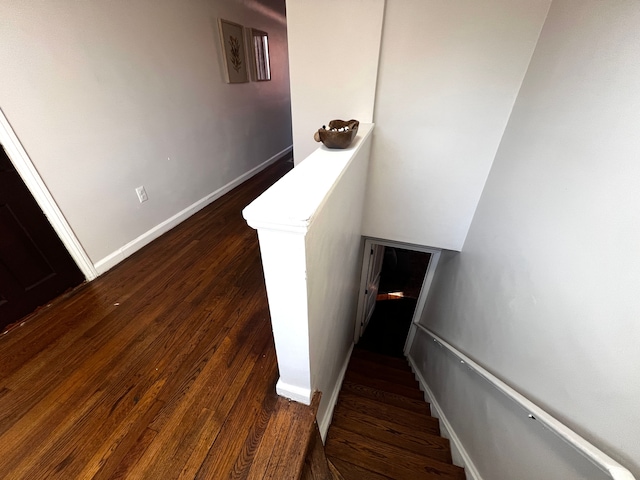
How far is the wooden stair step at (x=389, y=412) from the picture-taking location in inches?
75.0

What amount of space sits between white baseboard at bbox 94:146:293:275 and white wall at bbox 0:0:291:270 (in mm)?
26

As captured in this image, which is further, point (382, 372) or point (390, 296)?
point (390, 296)

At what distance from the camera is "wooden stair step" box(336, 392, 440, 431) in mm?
1904

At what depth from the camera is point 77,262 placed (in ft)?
6.12

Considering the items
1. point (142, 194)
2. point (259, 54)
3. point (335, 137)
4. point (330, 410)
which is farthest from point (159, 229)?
point (259, 54)

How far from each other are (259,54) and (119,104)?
227 cm

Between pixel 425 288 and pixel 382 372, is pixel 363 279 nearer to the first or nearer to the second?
pixel 425 288

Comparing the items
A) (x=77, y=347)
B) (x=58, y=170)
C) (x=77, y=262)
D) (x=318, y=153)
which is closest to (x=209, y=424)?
(x=77, y=347)

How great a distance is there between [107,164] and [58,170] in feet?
1.06

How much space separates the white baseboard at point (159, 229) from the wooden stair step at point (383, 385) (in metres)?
2.17

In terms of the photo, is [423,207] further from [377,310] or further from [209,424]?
[377,310]

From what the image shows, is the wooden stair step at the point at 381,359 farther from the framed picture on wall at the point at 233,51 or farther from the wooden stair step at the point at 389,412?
the framed picture on wall at the point at 233,51

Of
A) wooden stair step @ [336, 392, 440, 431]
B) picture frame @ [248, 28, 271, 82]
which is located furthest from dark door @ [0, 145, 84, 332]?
picture frame @ [248, 28, 271, 82]

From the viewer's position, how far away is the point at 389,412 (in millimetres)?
1977
